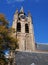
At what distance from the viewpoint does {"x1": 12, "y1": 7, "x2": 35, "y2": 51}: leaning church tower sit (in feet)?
187

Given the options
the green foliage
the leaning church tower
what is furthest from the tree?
the leaning church tower

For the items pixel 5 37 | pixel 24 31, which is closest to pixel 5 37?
pixel 5 37

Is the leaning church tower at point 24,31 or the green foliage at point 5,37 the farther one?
the leaning church tower at point 24,31

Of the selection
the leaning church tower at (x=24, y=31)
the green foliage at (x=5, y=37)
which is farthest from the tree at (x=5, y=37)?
the leaning church tower at (x=24, y=31)

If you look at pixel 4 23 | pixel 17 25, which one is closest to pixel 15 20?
pixel 17 25

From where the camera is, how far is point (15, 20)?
61.3 metres

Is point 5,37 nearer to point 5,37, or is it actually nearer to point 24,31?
point 5,37

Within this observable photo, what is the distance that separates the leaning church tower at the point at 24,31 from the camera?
57.0m

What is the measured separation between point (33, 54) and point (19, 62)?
13.6 ft

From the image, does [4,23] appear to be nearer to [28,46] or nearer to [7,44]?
[7,44]

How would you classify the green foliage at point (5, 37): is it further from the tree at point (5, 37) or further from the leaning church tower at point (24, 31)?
the leaning church tower at point (24, 31)

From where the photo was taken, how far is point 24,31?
59312mm

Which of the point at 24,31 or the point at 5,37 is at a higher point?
the point at 5,37

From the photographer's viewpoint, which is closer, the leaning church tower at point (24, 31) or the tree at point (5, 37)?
the tree at point (5, 37)
